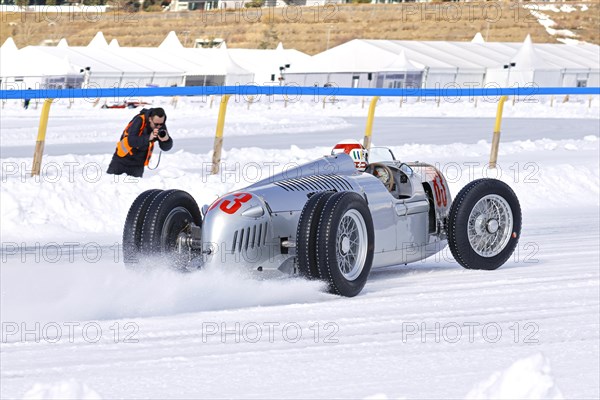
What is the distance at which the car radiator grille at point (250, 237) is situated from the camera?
7.71m

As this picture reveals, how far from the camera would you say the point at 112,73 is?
206 ft

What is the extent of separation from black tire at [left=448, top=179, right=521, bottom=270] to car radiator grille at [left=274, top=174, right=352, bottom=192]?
1.20m

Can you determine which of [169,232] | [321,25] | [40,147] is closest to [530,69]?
[321,25]

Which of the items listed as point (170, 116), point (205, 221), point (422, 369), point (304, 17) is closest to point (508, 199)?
point (205, 221)

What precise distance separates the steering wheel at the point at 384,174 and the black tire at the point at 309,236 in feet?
4.48

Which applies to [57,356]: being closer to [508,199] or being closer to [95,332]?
[95,332]

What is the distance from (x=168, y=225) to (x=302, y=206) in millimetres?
1003

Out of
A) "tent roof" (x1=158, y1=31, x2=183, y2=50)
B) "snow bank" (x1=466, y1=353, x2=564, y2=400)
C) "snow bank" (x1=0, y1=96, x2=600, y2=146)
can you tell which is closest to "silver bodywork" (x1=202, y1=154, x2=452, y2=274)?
"snow bank" (x1=466, y1=353, x2=564, y2=400)

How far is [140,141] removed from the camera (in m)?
12.3

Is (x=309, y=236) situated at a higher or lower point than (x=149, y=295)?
higher

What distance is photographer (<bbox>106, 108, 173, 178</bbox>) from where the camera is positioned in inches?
468

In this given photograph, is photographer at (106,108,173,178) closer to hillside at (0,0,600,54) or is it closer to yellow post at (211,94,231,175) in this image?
yellow post at (211,94,231,175)

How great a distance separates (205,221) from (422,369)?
2326 millimetres

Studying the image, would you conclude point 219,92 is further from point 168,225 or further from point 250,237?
point 250,237
